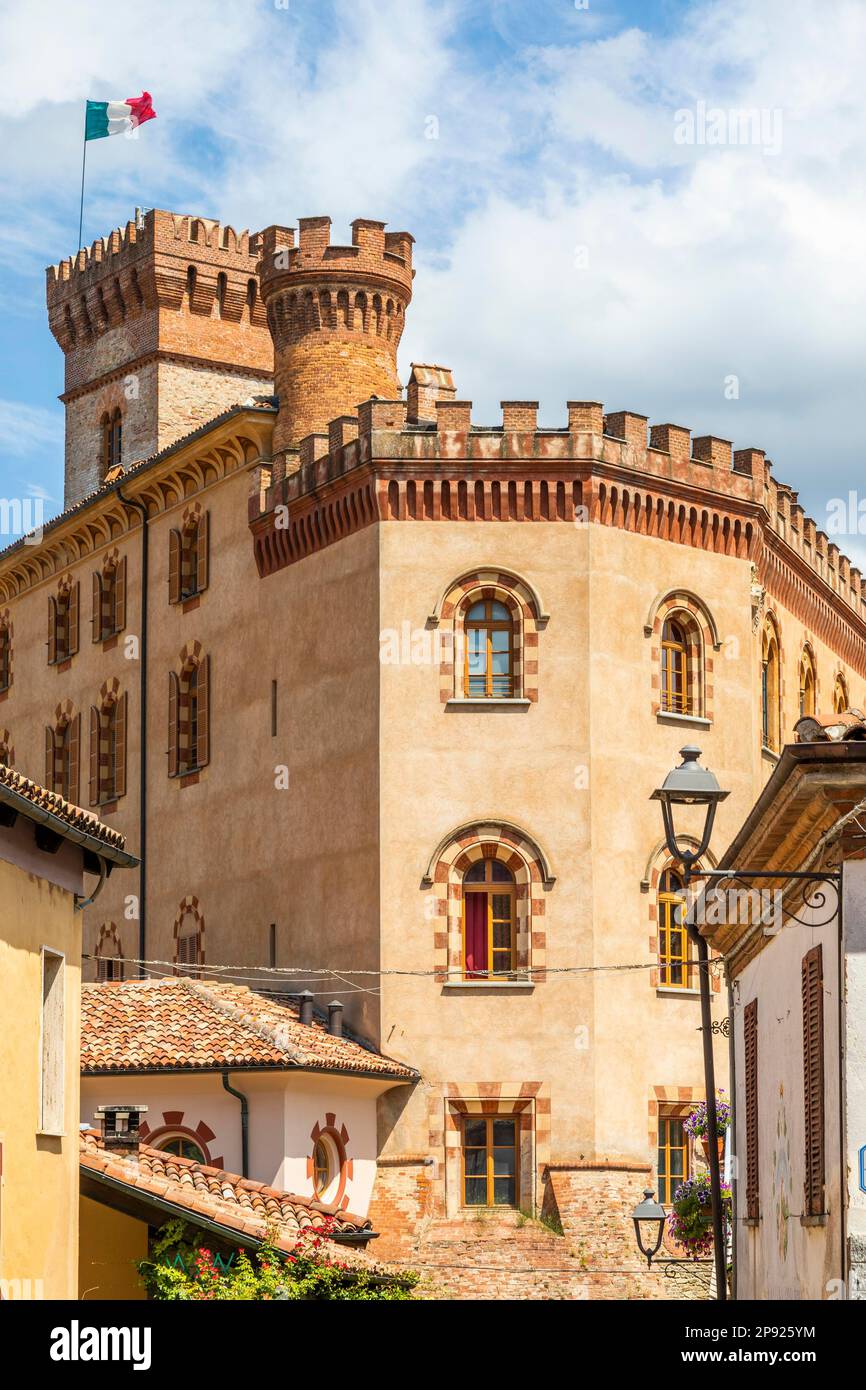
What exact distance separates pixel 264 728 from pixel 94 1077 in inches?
343

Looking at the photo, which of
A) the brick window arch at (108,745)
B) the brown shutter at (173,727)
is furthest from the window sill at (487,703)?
the brick window arch at (108,745)

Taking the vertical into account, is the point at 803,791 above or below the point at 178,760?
below

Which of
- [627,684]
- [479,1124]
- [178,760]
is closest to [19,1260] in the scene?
[479,1124]

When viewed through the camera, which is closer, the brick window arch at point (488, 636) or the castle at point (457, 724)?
the castle at point (457, 724)

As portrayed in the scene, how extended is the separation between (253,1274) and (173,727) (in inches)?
932

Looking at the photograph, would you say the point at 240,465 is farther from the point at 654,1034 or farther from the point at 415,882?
the point at 654,1034

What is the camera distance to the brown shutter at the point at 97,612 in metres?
48.9

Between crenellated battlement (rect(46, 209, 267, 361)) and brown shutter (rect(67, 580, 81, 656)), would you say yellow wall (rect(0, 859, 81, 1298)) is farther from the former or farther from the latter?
crenellated battlement (rect(46, 209, 267, 361))

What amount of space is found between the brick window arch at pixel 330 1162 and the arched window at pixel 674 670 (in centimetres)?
916

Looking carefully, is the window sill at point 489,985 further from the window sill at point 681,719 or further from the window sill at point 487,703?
the window sill at point 681,719

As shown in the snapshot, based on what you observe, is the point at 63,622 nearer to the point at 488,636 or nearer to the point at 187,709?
the point at 187,709

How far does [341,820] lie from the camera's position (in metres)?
38.8

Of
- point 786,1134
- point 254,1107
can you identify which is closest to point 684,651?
point 254,1107

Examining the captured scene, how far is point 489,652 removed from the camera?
3859 cm
